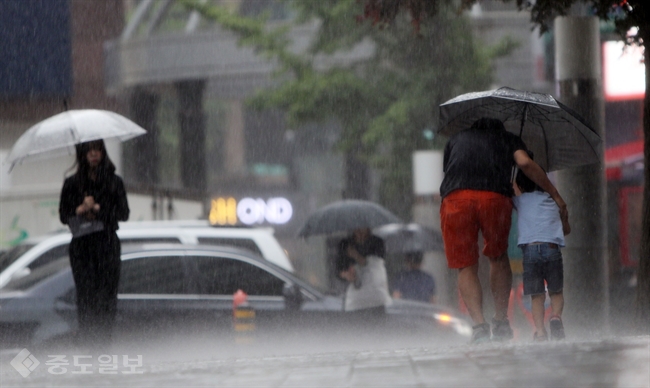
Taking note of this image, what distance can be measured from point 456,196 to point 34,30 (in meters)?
18.7

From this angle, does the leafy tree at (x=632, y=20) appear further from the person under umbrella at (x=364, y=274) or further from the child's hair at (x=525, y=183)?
the person under umbrella at (x=364, y=274)

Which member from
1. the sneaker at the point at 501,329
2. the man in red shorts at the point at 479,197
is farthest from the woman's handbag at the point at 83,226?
the sneaker at the point at 501,329

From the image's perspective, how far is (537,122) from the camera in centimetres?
762

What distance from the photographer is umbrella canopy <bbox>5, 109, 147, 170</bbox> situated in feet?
26.9

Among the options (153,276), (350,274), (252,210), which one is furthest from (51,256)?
(252,210)

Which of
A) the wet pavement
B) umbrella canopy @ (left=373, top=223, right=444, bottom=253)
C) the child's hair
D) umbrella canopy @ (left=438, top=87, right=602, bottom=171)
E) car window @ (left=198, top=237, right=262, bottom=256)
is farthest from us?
umbrella canopy @ (left=373, top=223, right=444, bottom=253)

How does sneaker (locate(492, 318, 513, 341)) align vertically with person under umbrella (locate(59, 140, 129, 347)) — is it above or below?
below

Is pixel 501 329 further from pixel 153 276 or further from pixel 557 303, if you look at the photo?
pixel 153 276

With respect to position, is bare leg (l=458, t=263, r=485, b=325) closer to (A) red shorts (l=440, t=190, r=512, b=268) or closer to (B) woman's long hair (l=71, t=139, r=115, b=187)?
(A) red shorts (l=440, t=190, r=512, b=268)

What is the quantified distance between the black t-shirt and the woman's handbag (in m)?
2.36

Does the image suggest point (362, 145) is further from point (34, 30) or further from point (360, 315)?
point (360, 315)

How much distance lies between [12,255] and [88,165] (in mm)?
2408

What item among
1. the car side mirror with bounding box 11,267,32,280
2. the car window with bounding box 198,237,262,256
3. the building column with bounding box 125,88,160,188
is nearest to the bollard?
the car window with bounding box 198,237,262,256

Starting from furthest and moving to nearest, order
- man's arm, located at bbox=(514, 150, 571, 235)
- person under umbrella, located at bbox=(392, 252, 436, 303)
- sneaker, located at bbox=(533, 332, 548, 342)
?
person under umbrella, located at bbox=(392, 252, 436, 303)
sneaker, located at bbox=(533, 332, 548, 342)
man's arm, located at bbox=(514, 150, 571, 235)
